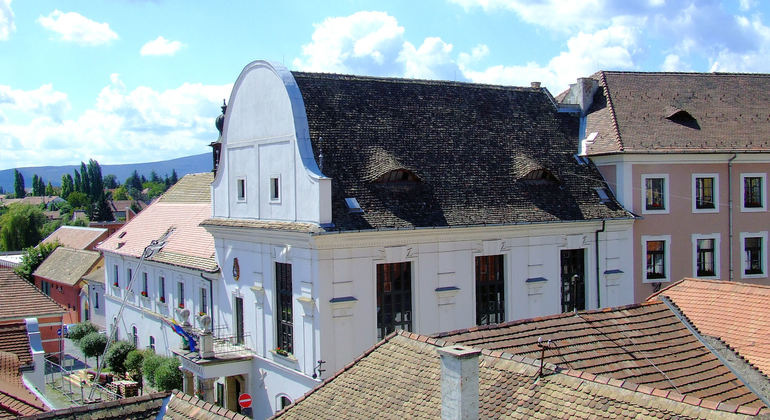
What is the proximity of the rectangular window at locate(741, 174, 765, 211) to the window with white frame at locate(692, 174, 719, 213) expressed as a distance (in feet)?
4.00

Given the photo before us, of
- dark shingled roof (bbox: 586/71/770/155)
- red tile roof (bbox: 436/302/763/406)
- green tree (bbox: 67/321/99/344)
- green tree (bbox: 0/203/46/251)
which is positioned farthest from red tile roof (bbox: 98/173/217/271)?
green tree (bbox: 0/203/46/251)

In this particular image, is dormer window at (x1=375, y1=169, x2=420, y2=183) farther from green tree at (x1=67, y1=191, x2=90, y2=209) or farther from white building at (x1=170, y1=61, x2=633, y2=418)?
green tree at (x1=67, y1=191, x2=90, y2=209)

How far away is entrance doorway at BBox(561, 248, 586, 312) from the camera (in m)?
29.0

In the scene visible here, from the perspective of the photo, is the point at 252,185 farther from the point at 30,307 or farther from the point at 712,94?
the point at 712,94

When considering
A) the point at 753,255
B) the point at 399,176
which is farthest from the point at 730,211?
the point at 399,176

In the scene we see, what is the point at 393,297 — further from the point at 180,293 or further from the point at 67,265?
the point at 67,265

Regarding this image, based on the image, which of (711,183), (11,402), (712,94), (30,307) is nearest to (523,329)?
(11,402)

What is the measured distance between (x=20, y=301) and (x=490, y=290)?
63.1 ft

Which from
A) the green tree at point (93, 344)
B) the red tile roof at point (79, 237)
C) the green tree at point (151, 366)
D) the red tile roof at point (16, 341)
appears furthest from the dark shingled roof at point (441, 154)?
the red tile roof at point (79, 237)

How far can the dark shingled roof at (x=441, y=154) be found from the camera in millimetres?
26219

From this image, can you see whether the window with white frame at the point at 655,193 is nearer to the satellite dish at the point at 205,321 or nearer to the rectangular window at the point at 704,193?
the rectangular window at the point at 704,193

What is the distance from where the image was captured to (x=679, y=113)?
105ft

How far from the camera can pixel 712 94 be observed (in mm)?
33406

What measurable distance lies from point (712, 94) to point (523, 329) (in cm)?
2111
